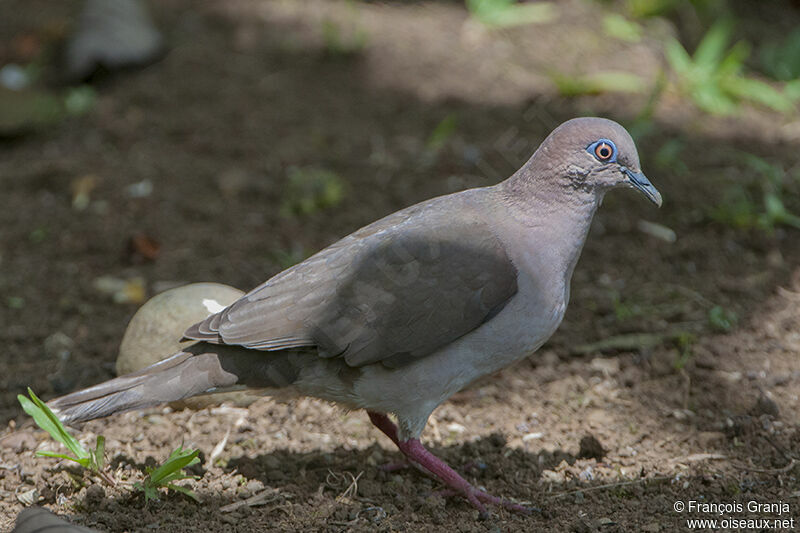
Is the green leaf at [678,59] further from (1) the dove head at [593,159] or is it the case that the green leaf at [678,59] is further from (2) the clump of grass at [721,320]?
→ (1) the dove head at [593,159]

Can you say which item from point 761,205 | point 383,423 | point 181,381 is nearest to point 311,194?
point 383,423

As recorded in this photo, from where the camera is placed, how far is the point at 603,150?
3.41m

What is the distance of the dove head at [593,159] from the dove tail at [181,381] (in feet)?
4.12

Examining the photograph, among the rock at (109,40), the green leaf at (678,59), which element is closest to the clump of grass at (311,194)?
the rock at (109,40)

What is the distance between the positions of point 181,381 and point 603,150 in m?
1.78

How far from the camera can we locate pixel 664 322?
4.56 m

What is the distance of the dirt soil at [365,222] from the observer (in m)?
3.46

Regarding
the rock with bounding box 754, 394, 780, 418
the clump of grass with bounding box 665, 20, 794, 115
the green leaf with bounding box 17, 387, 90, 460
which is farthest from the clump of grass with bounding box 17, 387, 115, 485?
the clump of grass with bounding box 665, 20, 794, 115

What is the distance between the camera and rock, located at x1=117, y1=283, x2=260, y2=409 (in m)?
3.88

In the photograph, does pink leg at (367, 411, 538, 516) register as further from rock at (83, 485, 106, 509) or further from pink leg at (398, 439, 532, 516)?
rock at (83, 485, 106, 509)

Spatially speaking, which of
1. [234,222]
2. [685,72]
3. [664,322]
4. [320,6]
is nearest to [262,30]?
[320,6]

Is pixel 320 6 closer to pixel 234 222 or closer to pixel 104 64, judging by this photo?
pixel 104 64

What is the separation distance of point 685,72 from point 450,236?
12.9ft

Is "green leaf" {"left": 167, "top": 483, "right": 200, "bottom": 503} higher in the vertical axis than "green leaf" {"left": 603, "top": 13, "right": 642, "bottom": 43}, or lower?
lower
